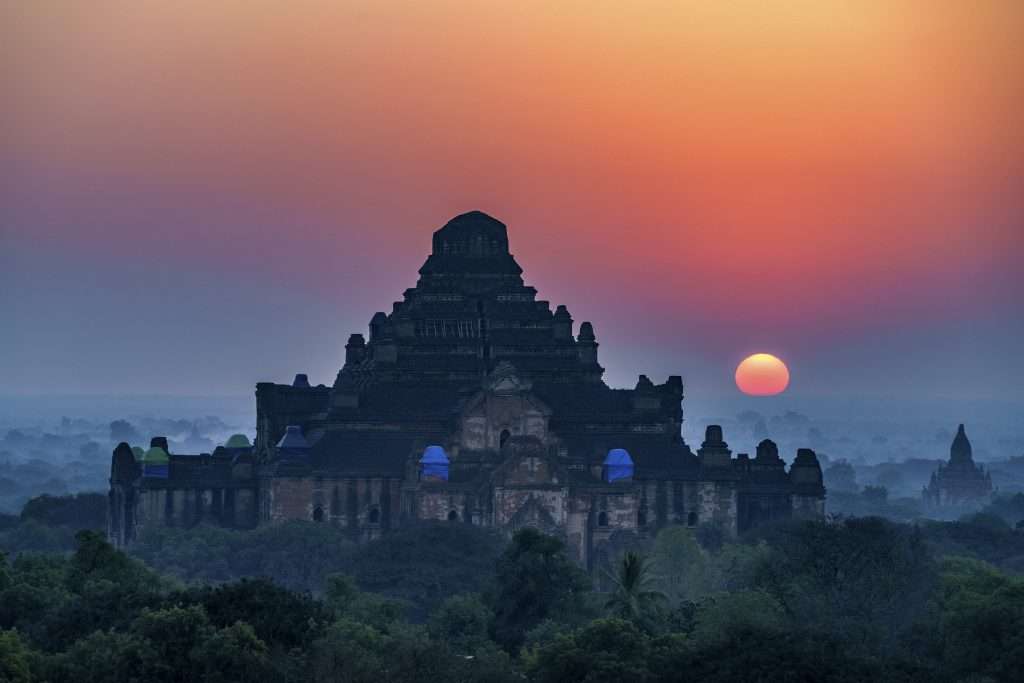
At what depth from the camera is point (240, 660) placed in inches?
→ 3610

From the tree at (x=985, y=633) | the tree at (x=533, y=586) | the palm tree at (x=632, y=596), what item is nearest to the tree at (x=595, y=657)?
the tree at (x=985, y=633)

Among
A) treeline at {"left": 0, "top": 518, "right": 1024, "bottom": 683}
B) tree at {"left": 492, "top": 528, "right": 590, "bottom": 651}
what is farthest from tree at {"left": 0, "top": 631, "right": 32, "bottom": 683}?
tree at {"left": 492, "top": 528, "right": 590, "bottom": 651}

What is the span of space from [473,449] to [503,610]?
3561cm

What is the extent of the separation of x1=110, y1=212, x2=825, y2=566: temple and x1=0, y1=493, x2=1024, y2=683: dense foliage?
484 cm

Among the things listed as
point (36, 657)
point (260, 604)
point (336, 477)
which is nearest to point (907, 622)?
point (260, 604)

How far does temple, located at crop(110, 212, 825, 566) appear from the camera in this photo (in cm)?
14762

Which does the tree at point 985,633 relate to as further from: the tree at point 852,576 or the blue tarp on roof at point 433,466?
the blue tarp on roof at point 433,466

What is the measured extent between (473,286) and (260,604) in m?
64.8

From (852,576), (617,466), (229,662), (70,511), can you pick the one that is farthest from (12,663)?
(70,511)

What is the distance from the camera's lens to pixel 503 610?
115m

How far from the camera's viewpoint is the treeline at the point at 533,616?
92062 mm

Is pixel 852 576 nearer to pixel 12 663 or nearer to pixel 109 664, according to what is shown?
pixel 109 664

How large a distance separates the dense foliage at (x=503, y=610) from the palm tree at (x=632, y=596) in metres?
0.12

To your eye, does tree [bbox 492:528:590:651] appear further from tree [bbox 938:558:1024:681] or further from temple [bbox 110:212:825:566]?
temple [bbox 110:212:825:566]
